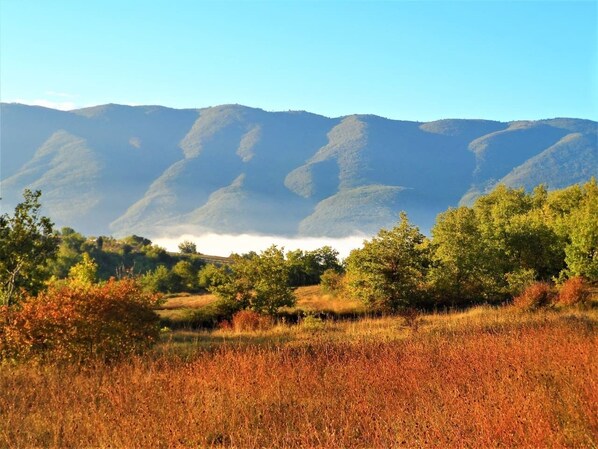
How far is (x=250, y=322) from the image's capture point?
2497cm

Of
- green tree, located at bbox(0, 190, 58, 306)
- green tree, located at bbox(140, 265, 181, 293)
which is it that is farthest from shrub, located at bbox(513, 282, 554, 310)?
green tree, located at bbox(140, 265, 181, 293)

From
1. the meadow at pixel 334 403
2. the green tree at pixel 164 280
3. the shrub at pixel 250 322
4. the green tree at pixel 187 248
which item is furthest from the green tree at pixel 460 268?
the green tree at pixel 187 248

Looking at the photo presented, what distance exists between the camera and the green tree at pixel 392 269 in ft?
96.1

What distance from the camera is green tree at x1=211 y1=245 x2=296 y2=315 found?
90.7 feet

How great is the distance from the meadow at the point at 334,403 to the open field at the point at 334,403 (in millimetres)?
26

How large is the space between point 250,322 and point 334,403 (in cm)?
1752

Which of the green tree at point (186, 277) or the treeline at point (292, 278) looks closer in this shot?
the treeline at point (292, 278)

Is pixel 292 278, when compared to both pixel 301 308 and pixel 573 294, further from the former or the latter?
pixel 573 294

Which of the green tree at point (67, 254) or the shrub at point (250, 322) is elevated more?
the green tree at point (67, 254)

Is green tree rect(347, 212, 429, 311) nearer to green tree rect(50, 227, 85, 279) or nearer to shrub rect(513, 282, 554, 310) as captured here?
shrub rect(513, 282, 554, 310)

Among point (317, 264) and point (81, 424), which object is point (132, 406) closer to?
point (81, 424)

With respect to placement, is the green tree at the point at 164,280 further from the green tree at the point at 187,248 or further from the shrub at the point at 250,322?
the green tree at the point at 187,248

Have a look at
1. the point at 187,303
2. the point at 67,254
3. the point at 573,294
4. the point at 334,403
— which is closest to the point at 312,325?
the point at 573,294

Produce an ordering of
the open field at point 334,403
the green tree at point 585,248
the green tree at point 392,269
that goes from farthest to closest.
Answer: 1. the green tree at point 585,248
2. the green tree at point 392,269
3. the open field at point 334,403
